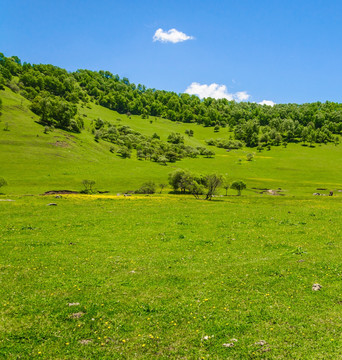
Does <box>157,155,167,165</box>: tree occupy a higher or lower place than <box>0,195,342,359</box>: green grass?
higher

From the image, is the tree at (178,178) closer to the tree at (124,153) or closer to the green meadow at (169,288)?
the green meadow at (169,288)

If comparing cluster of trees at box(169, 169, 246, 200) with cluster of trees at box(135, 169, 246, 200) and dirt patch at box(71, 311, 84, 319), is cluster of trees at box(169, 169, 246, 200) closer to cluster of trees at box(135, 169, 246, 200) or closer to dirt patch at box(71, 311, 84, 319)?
cluster of trees at box(135, 169, 246, 200)

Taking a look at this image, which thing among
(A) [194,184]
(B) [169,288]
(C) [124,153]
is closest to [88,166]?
(C) [124,153]

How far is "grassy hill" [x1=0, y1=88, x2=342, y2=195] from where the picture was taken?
3895 inches

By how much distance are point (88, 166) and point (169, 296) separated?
396 feet

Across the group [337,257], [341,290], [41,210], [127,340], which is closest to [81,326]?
[127,340]

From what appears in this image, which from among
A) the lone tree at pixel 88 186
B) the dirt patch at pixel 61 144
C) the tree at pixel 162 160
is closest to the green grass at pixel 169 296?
the lone tree at pixel 88 186

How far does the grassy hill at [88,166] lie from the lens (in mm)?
98925

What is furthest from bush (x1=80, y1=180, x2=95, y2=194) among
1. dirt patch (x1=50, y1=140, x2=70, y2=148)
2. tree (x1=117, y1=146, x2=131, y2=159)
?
tree (x1=117, y1=146, x2=131, y2=159)

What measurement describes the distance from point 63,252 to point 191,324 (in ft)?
46.2

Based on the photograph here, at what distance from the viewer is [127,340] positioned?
982 cm

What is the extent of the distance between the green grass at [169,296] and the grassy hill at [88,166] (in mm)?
68681

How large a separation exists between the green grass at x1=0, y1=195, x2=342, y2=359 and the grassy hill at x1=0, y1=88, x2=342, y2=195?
68681mm

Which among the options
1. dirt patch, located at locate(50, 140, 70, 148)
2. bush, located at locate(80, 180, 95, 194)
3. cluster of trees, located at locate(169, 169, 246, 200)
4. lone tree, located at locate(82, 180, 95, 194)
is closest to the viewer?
cluster of trees, located at locate(169, 169, 246, 200)
